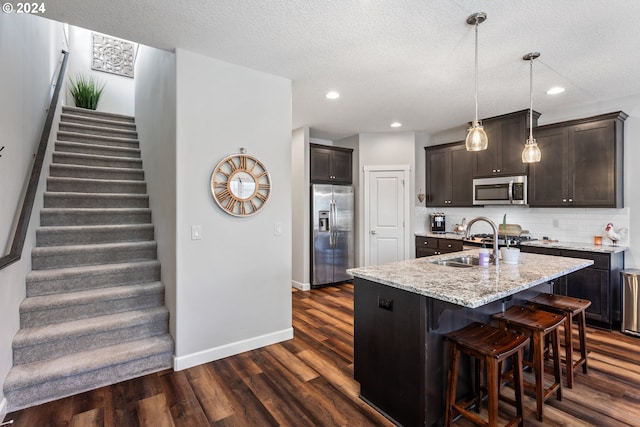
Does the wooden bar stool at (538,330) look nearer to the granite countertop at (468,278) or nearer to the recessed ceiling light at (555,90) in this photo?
the granite countertop at (468,278)

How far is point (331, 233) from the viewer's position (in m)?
5.32

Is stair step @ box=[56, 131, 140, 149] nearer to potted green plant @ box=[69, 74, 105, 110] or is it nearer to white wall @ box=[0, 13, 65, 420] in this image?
white wall @ box=[0, 13, 65, 420]

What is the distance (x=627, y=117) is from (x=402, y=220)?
3090mm

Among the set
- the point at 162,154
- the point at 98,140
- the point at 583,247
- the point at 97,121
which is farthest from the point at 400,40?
the point at 97,121

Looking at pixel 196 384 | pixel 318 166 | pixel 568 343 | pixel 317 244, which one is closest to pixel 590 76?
pixel 568 343

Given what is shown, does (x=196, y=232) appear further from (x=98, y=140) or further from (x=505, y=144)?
(x=505, y=144)

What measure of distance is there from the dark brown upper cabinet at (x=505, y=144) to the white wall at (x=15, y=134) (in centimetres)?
525

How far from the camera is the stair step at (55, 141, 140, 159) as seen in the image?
4.06 meters

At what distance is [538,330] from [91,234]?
3959 mm

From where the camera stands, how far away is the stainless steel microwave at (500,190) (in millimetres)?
4301

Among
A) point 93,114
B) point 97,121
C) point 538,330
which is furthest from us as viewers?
point 93,114

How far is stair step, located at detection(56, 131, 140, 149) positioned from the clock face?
261cm

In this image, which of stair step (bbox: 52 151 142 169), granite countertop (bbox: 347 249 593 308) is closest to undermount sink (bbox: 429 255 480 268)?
granite countertop (bbox: 347 249 593 308)

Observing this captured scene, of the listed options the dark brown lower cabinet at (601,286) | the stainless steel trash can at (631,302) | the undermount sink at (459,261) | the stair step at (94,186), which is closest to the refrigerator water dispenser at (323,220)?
the stair step at (94,186)
